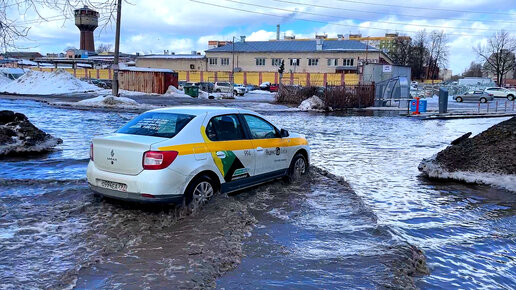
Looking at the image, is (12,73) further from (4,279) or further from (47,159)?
(4,279)

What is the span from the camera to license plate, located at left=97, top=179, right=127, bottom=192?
5.83 m

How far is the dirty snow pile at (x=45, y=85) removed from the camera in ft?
132

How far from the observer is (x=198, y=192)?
6.14 m

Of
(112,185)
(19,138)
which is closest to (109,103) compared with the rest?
(19,138)

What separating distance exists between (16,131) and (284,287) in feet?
30.9

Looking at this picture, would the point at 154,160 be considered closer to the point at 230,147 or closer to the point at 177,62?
the point at 230,147

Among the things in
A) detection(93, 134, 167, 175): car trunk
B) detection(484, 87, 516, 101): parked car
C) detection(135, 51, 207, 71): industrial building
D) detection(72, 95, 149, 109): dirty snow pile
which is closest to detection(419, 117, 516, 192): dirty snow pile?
detection(93, 134, 167, 175): car trunk

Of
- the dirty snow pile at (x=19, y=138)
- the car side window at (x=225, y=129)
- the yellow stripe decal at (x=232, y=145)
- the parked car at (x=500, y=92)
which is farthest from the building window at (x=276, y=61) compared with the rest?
the car side window at (x=225, y=129)

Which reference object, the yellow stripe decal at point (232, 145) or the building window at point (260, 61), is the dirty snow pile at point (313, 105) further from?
the building window at point (260, 61)

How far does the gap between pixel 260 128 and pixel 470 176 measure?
436cm

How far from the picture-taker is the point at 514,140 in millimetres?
8906

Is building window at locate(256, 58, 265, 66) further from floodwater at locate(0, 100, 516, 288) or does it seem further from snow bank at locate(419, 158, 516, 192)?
floodwater at locate(0, 100, 516, 288)

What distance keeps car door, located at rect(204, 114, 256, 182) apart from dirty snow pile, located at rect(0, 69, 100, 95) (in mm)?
37554

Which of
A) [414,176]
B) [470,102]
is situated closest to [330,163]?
[414,176]
